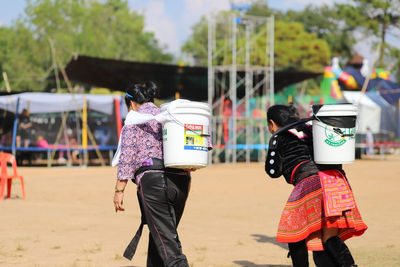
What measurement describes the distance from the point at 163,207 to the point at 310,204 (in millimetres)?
1034

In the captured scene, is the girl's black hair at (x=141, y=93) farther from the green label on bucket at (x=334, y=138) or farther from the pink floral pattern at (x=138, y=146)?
the green label on bucket at (x=334, y=138)

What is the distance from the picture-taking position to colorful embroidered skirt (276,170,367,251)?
4.38m

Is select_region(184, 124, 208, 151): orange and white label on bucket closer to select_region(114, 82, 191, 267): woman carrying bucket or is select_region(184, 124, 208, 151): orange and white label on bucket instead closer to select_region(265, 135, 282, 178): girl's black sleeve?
select_region(114, 82, 191, 267): woman carrying bucket

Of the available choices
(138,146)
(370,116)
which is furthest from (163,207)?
(370,116)

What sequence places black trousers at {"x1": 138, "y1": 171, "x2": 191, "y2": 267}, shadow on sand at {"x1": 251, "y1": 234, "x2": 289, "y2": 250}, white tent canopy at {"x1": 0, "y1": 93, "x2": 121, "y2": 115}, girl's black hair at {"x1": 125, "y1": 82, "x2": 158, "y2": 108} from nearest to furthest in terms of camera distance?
black trousers at {"x1": 138, "y1": 171, "x2": 191, "y2": 267} < girl's black hair at {"x1": 125, "y1": 82, "x2": 158, "y2": 108} < shadow on sand at {"x1": 251, "y1": 234, "x2": 289, "y2": 250} < white tent canopy at {"x1": 0, "y1": 93, "x2": 121, "y2": 115}

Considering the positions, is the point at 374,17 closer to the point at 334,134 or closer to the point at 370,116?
the point at 370,116

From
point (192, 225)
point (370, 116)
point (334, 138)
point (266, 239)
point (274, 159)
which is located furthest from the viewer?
point (370, 116)

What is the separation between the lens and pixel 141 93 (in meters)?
4.50

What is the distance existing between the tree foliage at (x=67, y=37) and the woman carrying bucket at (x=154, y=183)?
131 feet

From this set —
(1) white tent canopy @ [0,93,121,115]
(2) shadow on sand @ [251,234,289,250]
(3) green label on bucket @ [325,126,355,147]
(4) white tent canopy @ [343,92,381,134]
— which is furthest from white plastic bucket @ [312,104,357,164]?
(4) white tent canopy @ [343,92,381,134]

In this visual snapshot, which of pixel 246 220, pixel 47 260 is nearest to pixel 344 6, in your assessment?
pixel 246 220

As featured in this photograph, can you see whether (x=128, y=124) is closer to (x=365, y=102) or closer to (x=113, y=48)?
(x=365, y=102)

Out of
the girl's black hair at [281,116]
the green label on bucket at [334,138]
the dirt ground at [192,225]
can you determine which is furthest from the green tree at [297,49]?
the green label on bucket at [334,138]

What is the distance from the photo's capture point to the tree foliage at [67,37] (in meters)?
49.2
